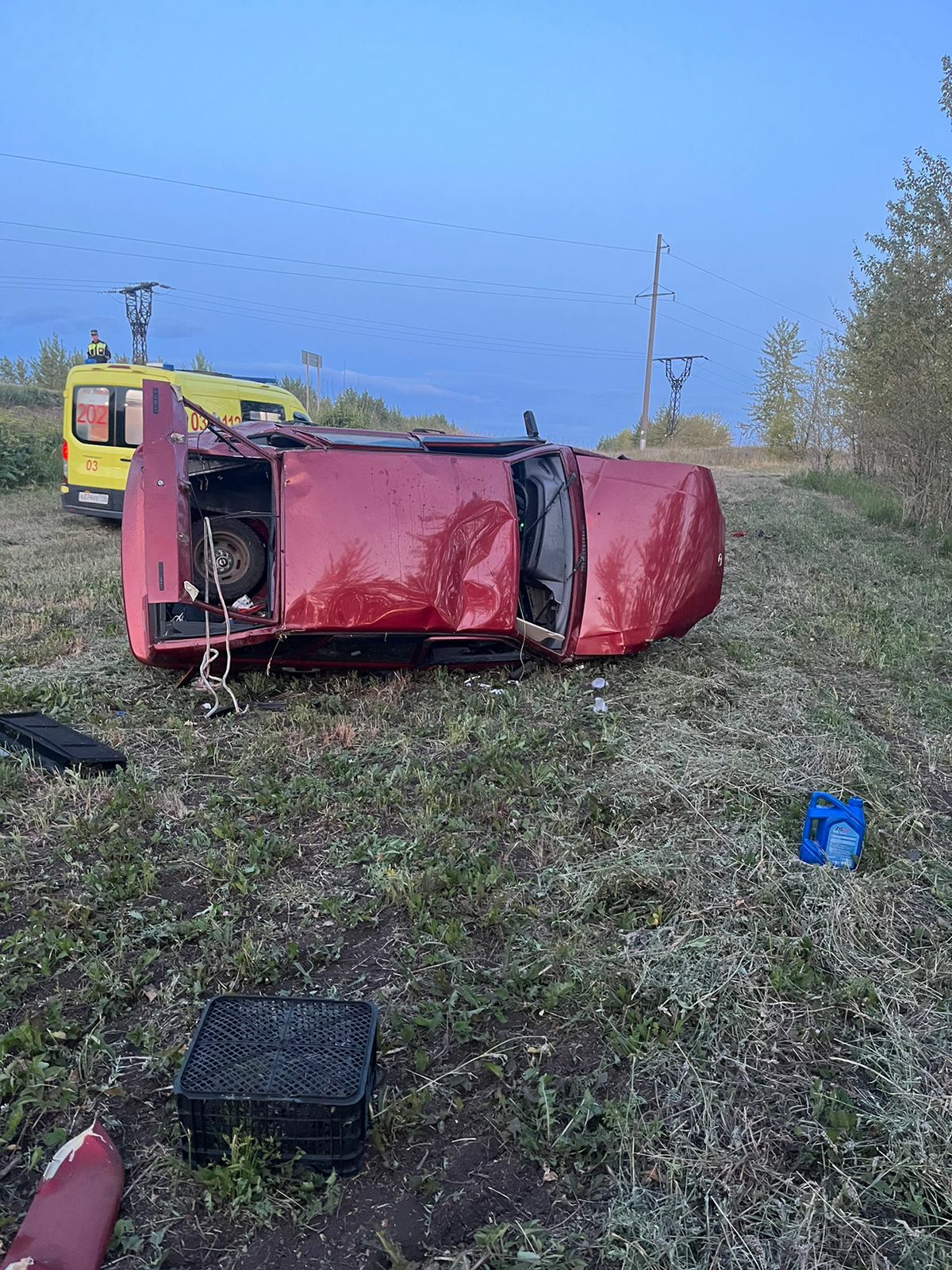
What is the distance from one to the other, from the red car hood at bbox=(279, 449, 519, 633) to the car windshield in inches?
19.3

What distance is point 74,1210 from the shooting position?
188 centimetres

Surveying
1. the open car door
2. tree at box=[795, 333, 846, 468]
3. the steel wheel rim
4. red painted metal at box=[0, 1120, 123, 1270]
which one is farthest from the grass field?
tree at box=[795, 333, 846, 468]

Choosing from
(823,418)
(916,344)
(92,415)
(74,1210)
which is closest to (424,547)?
(74,1210)

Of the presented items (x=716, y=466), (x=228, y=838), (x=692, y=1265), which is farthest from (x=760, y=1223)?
(x=716, y=466)

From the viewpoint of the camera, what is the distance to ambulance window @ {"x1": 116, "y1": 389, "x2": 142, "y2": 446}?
10.4m

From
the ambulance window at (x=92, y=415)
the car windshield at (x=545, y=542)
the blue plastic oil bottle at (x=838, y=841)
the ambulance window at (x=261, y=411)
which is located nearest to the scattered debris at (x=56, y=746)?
the car windshield at (x=545, y=542)

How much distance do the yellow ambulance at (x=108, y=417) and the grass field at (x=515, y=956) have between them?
5.97m

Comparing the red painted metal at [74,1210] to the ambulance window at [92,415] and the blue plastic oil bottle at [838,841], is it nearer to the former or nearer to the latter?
the blue plastic oil bottle at [838,841]

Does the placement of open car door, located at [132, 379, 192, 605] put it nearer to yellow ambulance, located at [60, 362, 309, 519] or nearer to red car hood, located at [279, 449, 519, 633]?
red car hood, located at [279, 449, 519, 633]

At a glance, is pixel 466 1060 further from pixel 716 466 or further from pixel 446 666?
pixel 716 466

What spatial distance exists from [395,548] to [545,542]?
56.9 inches

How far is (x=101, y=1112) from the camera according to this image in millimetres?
2209

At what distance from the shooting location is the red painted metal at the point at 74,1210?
1765 millimetres

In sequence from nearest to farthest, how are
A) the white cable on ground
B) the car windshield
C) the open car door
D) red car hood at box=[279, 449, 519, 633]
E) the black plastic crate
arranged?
the black plastic crate
the open car door
the white cable on ground
red car hood at box=[279, 449, 519, 633]
the car windshield
